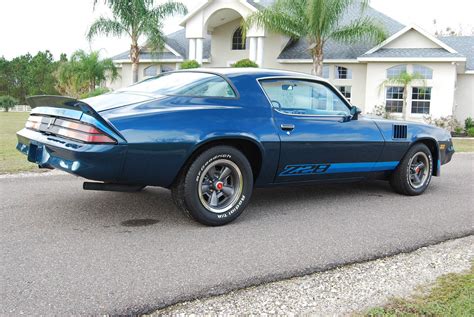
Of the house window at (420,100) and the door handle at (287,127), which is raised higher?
the house window at (420,100)

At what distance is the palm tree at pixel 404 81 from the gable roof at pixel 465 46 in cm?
384

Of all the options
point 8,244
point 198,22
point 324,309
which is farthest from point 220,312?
point 198,22

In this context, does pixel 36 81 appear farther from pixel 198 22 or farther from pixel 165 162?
pixel 165 162

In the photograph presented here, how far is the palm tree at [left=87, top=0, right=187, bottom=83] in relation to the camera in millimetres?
23734

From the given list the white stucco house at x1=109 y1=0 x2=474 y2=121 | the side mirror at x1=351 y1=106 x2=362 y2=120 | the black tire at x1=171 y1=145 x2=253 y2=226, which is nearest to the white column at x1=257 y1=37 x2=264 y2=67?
the white stucco house at x1=109 y1=0 x2=474 y2=121

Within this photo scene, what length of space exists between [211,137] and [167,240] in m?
0.98

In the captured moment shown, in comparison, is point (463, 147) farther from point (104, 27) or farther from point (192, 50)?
point (104, 27)

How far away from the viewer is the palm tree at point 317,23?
64.9 ft

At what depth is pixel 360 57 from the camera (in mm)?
23062

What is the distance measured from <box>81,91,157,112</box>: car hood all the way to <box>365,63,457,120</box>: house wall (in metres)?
20.1

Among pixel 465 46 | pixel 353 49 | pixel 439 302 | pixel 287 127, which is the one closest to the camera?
pixel 439 302

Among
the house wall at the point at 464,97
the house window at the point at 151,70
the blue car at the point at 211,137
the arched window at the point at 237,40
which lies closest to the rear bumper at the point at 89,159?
the blue car at the point at 211,137

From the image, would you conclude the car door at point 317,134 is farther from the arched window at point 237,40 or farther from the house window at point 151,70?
the house window at point 151,70

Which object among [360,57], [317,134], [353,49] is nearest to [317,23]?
[360,57]
